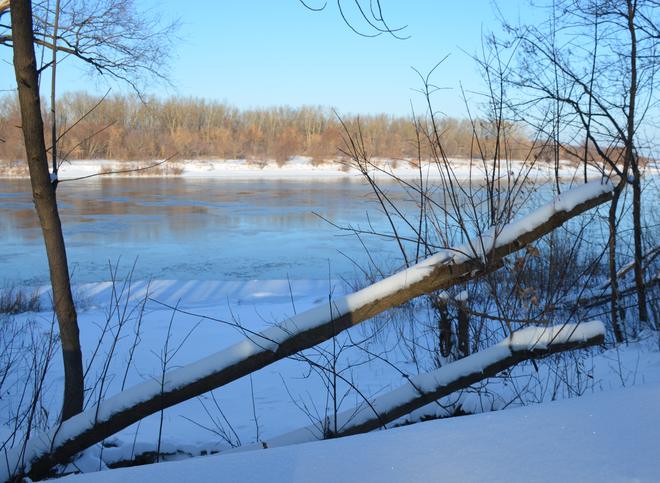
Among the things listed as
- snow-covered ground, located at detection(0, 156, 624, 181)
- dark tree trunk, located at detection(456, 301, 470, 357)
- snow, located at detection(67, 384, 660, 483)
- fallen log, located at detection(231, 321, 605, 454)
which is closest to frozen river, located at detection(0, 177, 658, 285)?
dark tree trunk, located at detection(456, 301, 470, 357)

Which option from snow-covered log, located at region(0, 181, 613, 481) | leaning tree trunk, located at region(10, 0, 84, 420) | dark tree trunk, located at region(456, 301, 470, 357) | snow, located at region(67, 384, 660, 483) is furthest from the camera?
dark tree trunk, located at region(456, 301, 470, 357)

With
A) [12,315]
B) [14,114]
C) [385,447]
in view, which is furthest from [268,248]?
[385,447]

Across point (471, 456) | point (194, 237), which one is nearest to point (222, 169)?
point (194, 237)

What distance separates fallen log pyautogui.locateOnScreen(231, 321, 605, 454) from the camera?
93.5 inches

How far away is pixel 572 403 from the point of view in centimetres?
167

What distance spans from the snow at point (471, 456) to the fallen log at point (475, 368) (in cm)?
77

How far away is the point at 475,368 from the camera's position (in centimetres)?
238

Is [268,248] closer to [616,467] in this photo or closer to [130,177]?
[616,467]

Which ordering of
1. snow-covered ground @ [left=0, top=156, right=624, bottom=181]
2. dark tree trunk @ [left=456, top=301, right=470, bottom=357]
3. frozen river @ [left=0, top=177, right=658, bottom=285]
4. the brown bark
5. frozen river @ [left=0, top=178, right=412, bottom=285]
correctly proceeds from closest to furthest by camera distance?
1. the brown bark
2. dark tree trunk @ [left=456, top=301, right=470, bottom=357]
3. frozen river @ [left=0, top=177, right=658, bottom=285]
4. frozen river @ [left=0, top=178, right=412, bottom=285]
5. snow-covered ground @ [left=0, top=156, right=624, bottom=181]

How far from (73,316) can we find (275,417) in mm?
1586

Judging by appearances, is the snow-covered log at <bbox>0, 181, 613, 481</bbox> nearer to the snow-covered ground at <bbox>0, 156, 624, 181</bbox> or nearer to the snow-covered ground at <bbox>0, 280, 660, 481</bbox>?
the snow-covered ground at <bbox>0, 280, 660, 481</bbox>

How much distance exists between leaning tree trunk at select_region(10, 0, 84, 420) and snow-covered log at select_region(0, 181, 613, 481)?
78 cm

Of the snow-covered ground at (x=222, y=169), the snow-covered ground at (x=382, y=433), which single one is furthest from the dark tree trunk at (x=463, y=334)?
the snow-covered ground at (x=222, y=169)

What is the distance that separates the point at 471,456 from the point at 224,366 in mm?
1154
